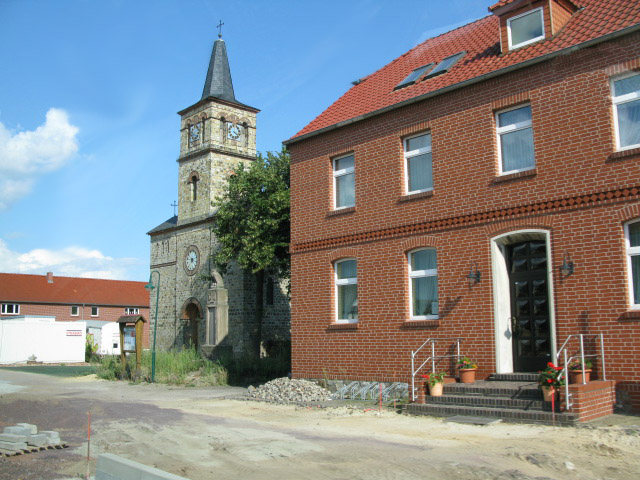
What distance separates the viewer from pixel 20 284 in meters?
55.8

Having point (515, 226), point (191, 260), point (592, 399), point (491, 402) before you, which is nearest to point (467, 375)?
point (491, 402)

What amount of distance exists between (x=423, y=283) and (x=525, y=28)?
6.15 meters

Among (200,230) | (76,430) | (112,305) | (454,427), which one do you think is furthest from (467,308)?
(112,305)

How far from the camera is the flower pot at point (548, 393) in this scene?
33.4 feet

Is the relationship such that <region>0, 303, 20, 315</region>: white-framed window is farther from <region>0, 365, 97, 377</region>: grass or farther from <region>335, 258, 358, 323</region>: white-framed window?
<region>335, 258, 358, 323</region>: white-framed window

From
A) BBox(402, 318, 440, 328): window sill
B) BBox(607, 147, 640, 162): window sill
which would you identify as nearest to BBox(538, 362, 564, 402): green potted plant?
BBox(402, 318, 440, 328): window sill

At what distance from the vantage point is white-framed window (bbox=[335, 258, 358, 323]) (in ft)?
51.7

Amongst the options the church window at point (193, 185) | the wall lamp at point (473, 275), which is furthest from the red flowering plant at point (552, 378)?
the church window at point (193, 185)

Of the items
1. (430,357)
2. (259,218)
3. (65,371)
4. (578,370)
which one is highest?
(259,218)

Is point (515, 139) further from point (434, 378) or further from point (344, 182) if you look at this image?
point (434, 378)

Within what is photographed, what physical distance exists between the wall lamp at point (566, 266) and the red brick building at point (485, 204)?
3 centimetres

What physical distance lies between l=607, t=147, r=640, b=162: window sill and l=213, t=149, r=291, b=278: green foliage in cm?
1403

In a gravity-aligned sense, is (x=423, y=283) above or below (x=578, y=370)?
above

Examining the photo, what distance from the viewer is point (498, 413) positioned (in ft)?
34.6
